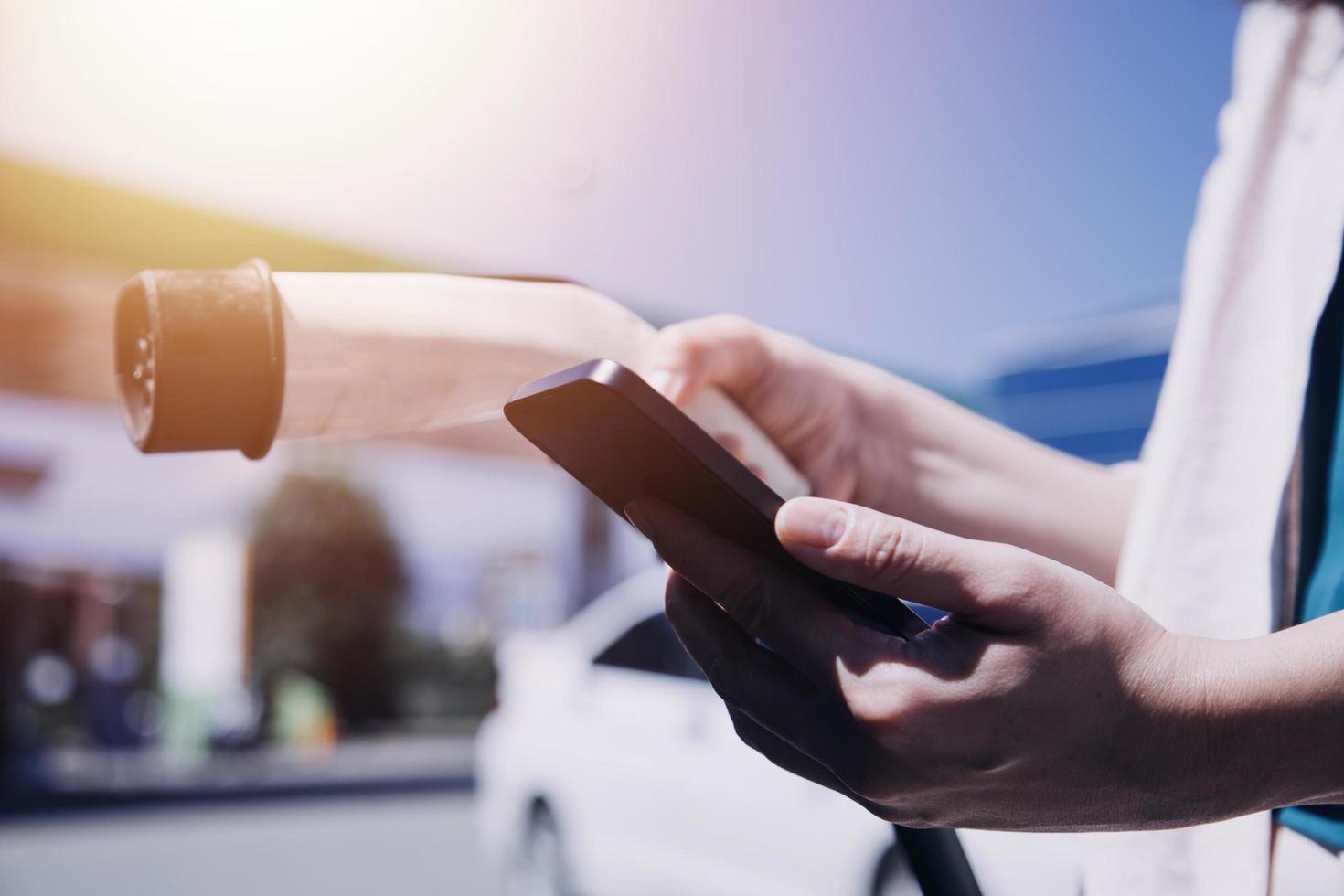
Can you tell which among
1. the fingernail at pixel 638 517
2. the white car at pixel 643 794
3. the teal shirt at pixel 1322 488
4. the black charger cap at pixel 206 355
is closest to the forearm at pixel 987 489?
the teal shirt at pixel 1322 488

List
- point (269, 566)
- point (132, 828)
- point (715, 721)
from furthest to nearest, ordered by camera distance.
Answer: point (269, 566) → point (132, 828) → point (715, 721)

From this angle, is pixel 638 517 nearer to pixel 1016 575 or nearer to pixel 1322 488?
pixel 1016 575

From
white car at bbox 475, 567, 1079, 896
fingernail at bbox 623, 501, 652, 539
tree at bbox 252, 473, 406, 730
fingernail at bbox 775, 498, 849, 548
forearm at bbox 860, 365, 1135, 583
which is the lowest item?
tree at bbox 252, 473, 406, 730

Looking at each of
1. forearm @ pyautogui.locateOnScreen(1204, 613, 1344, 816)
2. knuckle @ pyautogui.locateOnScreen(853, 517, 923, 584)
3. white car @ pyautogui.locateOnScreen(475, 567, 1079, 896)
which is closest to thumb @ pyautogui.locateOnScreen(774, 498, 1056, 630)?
knuckle @ pyautogui.locateOnScreen(853, 517, 923, 584)

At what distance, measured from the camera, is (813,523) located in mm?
548

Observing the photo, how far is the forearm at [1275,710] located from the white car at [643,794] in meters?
1.25

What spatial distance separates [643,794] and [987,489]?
119 inches

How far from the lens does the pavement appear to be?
5457 millimetres

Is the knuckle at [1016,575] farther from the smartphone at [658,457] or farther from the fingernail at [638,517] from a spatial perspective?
the fingernail at [638,517]

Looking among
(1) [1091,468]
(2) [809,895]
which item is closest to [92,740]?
(2) [809,895]

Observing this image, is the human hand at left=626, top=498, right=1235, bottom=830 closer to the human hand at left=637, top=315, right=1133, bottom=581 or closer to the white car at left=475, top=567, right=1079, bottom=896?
the human hand at left=637, top=315, right=1133, bottom=581

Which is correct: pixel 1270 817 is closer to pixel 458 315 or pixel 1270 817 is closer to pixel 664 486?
pixel 664 486

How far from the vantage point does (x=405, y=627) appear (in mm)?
16312

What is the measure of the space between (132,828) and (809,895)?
632cm
